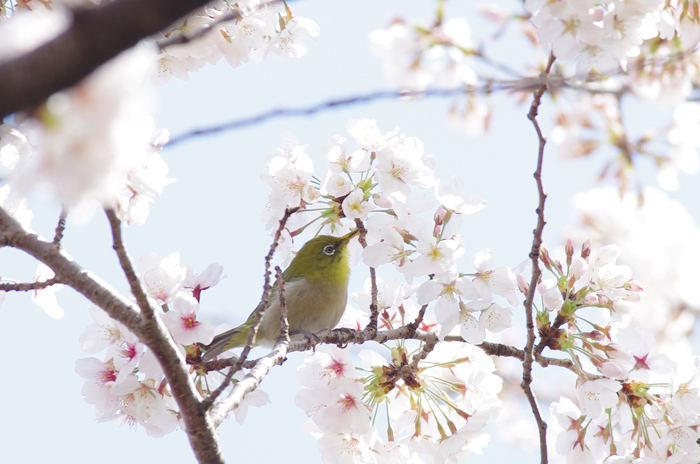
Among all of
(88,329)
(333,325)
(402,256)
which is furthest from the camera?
(333,325)

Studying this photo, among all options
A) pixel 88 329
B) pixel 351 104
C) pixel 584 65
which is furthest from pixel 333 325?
pixel 351 104

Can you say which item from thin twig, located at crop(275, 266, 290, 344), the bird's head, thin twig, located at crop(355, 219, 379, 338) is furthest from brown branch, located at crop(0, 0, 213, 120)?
the bird's head

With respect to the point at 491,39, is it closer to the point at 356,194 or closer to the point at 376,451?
the point at 356,194

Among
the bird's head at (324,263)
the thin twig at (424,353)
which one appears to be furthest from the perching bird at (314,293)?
the thin twig at (424,353)

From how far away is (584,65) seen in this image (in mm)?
2398

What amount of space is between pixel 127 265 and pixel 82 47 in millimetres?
1026

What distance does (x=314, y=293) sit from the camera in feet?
14.9

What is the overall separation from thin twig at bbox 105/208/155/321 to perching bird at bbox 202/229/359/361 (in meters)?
2.38

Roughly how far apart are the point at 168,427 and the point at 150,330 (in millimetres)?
895

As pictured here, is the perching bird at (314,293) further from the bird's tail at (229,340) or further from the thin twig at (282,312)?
the thin twig at (282,312)

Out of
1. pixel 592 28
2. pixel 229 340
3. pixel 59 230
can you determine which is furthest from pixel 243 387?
pixel 229 340

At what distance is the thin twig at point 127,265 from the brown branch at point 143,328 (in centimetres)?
5

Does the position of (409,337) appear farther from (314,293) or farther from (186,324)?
(314,293)

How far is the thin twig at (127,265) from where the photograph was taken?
1532 millimetres
